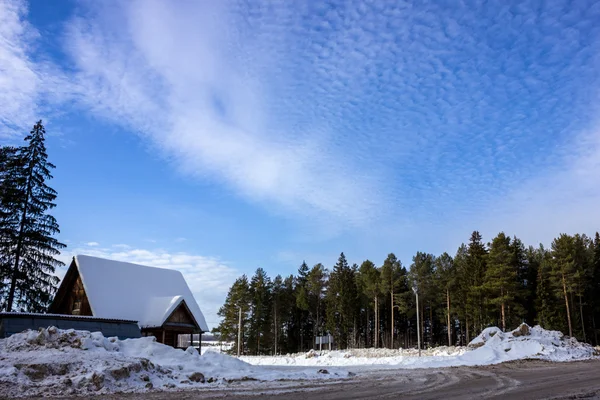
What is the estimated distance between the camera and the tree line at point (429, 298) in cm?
5000

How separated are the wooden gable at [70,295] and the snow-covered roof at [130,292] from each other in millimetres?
950

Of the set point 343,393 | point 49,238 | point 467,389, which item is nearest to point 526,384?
point 467,389

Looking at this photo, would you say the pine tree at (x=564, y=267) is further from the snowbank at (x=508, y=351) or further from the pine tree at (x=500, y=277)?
the snowbank at (x=508, y=351)

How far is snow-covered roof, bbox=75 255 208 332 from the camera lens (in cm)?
2938

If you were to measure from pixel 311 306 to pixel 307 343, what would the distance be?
8.58m

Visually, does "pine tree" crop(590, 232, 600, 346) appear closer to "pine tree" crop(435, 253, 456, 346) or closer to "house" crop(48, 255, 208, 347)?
"pine tree" crop(435, 253, 456, 346)

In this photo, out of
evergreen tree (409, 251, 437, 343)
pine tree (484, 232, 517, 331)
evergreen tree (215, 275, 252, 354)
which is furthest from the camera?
evergreen tree (215, 275, 252, 354)

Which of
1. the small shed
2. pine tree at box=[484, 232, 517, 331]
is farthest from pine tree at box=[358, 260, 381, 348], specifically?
the small shed

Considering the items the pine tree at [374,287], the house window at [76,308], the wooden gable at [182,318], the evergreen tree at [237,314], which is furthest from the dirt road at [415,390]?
the evergreen tree at [237,314]

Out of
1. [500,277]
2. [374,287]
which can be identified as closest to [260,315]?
[374,287]

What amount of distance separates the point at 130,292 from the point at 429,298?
142 feet

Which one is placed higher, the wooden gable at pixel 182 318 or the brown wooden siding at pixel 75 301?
the brown wooden siding at pixel 75 301

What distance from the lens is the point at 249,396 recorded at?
11469mm

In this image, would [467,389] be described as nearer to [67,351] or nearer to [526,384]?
[526,384]
